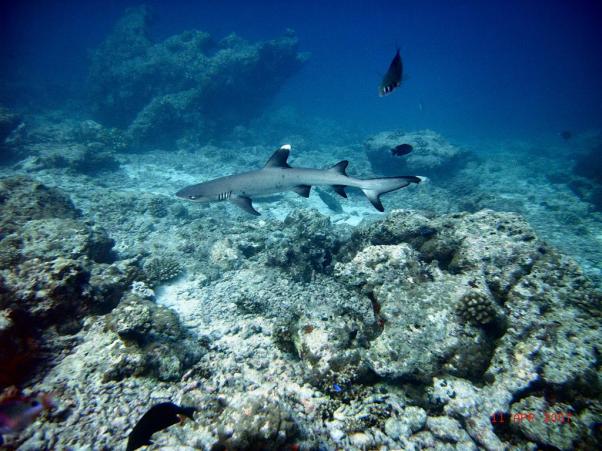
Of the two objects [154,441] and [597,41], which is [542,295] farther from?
[597,41]

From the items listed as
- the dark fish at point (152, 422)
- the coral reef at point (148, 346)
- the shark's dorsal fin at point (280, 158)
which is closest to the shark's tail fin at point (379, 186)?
the shark's dorsal fin at point (280, 158)

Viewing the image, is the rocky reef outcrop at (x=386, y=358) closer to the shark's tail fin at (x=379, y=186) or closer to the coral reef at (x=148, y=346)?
the coral reef at (x=148, y=346)

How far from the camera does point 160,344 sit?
4.27 meters

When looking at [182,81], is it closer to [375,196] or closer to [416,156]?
[416,156]

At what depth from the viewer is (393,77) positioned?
17.3 feet

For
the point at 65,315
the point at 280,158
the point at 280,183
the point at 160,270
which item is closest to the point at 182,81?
the point at 160,270

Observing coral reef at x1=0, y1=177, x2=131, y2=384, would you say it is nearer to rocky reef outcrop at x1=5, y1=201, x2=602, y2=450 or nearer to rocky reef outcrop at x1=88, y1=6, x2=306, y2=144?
rocky reef outcrop at x1=5, y1=201, x2=602, y2=450

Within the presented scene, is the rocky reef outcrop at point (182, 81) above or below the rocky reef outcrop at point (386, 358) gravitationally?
above

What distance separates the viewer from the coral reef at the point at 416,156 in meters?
19.2

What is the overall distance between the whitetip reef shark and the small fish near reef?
3803 millimetres

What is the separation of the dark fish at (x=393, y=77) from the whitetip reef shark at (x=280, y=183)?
1609mm

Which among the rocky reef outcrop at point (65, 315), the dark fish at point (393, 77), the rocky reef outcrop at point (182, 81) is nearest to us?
the rocky reef outcrop at point (65, 315)

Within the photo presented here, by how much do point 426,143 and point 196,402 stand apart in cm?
2162

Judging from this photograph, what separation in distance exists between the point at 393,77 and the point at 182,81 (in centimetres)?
2813
